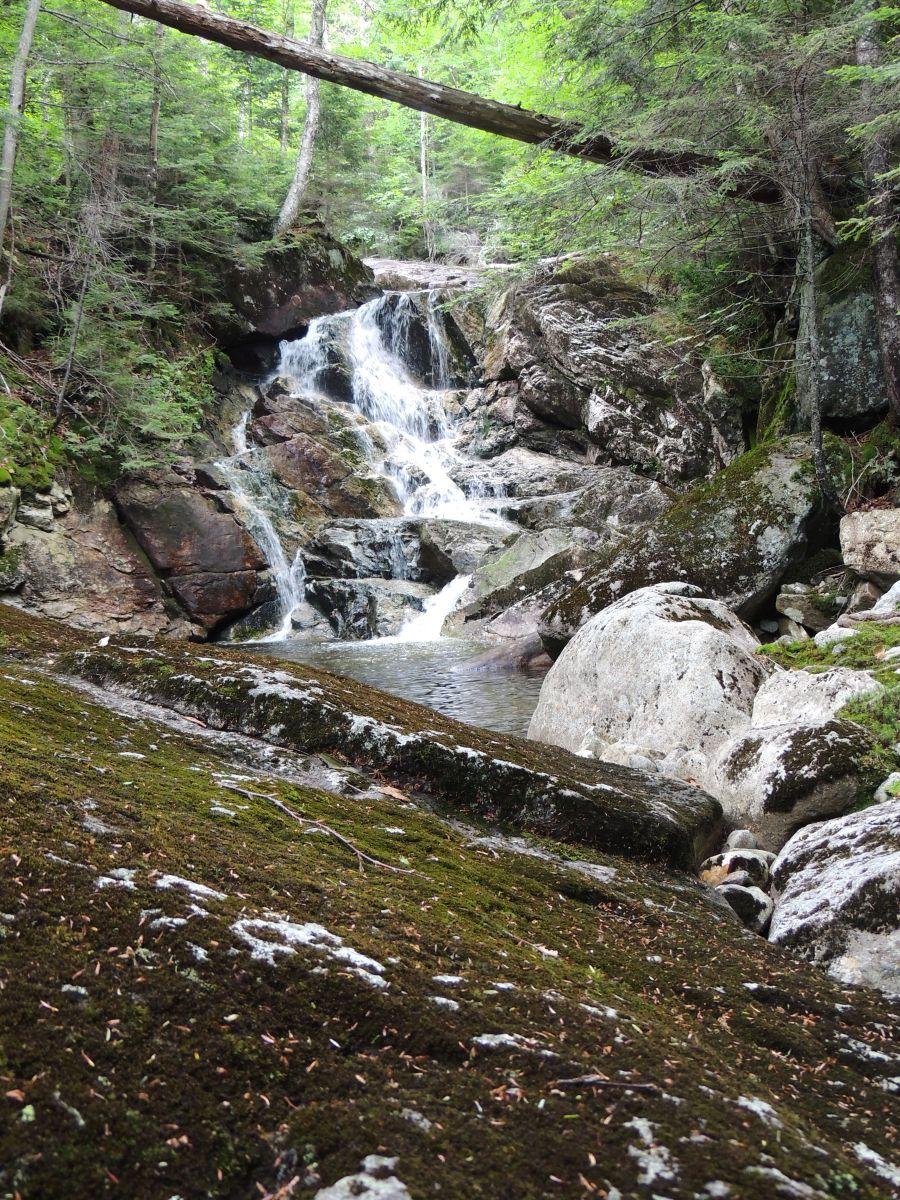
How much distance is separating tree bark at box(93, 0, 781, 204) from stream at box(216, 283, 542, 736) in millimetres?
6849

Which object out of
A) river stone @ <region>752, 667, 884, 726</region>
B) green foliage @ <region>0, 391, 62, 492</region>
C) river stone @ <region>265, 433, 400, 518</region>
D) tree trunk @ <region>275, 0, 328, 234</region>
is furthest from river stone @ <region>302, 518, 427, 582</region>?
river stone @ <region>752, 667, 884, 726</region>

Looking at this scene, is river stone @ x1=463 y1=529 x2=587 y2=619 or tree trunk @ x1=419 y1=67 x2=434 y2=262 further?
tree trunk @ x1=419 y1=67 x2=434 y2=262

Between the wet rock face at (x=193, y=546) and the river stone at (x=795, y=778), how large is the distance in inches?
468

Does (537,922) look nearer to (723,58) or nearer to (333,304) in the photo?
(723,58)

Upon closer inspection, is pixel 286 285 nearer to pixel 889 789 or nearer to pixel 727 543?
pixel 727 543

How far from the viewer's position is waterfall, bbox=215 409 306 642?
1644 cm

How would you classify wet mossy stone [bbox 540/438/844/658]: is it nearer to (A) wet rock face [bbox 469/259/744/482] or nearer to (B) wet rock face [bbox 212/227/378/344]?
(A) wet rock face [bbox 469/259/744/482]

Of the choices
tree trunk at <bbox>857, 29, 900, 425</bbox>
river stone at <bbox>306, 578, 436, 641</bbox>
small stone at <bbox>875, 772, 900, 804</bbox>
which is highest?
tree trunk at <bbox>857, 29, 900, 425</bbox>

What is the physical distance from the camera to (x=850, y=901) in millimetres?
3311

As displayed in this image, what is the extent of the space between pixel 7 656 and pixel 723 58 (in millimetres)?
9604

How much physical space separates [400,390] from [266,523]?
326 inches

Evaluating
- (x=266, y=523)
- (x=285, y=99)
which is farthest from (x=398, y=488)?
(x=285, y=99)

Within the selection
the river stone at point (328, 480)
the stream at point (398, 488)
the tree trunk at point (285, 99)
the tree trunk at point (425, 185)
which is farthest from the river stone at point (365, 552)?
the tree trunk at point (425, 185)

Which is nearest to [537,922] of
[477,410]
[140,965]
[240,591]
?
[140,965]
